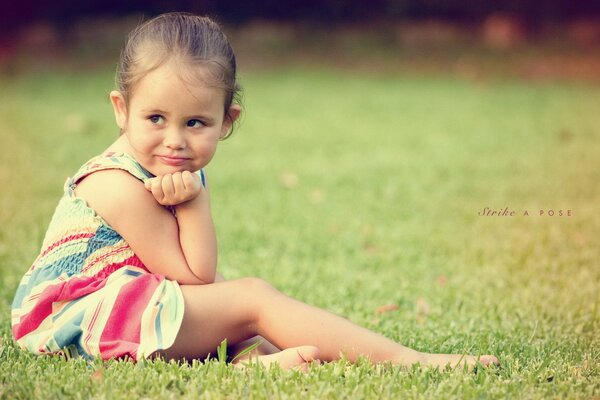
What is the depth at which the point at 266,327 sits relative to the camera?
8.29 ft

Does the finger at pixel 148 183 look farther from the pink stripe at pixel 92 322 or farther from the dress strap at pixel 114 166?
the pink stripe at pixel 92 322

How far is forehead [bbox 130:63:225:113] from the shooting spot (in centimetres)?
251

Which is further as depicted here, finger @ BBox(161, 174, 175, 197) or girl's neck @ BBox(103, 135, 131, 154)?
girl's neck @ BBox(103, 135, 131, 154)

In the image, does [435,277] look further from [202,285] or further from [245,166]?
[245,166]

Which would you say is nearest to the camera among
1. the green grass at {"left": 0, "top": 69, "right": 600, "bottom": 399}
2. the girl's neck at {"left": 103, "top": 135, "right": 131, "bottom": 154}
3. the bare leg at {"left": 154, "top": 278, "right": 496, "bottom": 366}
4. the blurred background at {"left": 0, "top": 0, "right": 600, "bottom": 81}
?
the green grass at {"left": 0, "top": 69, "right": 600, "bottom": 399}

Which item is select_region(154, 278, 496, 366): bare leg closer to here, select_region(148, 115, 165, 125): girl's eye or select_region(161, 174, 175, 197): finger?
select_region(161, 174, 175, 197): finger

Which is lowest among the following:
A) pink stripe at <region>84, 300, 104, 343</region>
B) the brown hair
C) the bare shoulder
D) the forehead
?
pink stripe at <region>84, 300, 104, 343</region>

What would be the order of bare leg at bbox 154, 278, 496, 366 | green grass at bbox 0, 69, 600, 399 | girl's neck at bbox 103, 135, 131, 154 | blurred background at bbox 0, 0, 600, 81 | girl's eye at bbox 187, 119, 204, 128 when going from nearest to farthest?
1. green grass at bbox 0, 69, 600, 399
2. bare leg at bbox 154, 278, 496, 366
3. girl's eye at bbox 187, 119, 204, 128
4. girl's neck at bbox 103, 135, 131, 154
5. blurred background at bbox 0, 0, 600, 81

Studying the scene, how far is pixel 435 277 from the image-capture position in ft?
13.6

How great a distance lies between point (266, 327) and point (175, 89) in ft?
2.67

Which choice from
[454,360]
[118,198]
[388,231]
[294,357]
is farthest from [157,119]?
[388,231]

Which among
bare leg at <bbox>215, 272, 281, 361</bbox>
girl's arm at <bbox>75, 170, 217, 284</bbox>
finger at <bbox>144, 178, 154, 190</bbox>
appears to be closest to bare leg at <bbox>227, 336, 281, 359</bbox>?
bare leg at <bbox>215, 272, 281, 361</bbox>

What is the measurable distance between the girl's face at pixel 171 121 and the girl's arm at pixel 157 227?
0.34ft

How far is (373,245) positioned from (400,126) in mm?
4317
